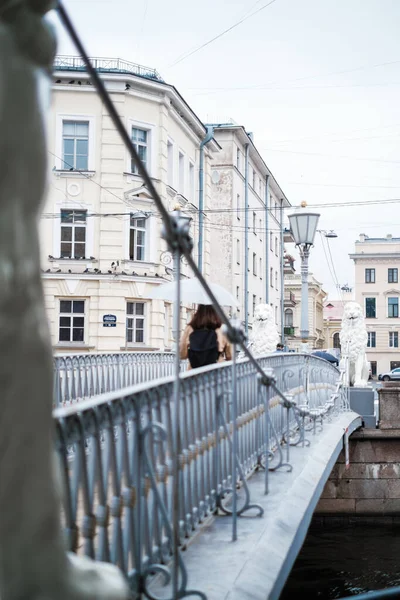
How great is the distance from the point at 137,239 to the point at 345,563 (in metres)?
16.3

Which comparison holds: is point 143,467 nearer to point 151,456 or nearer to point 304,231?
point 151,456

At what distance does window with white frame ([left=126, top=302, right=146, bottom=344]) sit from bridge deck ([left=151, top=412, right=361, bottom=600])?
1998 cm

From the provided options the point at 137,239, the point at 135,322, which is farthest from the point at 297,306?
the point at 135,322

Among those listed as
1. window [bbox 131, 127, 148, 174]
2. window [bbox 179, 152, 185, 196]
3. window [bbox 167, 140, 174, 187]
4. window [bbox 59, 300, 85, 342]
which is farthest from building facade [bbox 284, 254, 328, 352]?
window [bbox 59, 300, 85, 342]

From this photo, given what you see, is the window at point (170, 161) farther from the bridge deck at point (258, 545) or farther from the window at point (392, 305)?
the window at point (392, 305)

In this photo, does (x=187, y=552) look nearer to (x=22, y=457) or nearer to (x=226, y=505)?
(x=226, y=505)

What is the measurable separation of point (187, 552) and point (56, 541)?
9.88 ft

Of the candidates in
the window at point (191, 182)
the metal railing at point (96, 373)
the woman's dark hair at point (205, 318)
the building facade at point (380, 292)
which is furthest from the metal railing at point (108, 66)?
the building facade at point (380, 292)

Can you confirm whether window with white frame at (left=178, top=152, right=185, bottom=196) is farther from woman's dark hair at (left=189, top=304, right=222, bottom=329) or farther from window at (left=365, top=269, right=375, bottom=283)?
window at (left=365, top=269, right=375, bottom=283)

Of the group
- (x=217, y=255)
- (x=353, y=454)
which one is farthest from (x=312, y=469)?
(x=217, y=255)

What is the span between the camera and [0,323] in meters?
1.41

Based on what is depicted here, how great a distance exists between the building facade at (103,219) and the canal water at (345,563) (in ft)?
40.6

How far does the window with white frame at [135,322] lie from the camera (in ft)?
88.9

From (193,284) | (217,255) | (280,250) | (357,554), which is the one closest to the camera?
(193,284)
